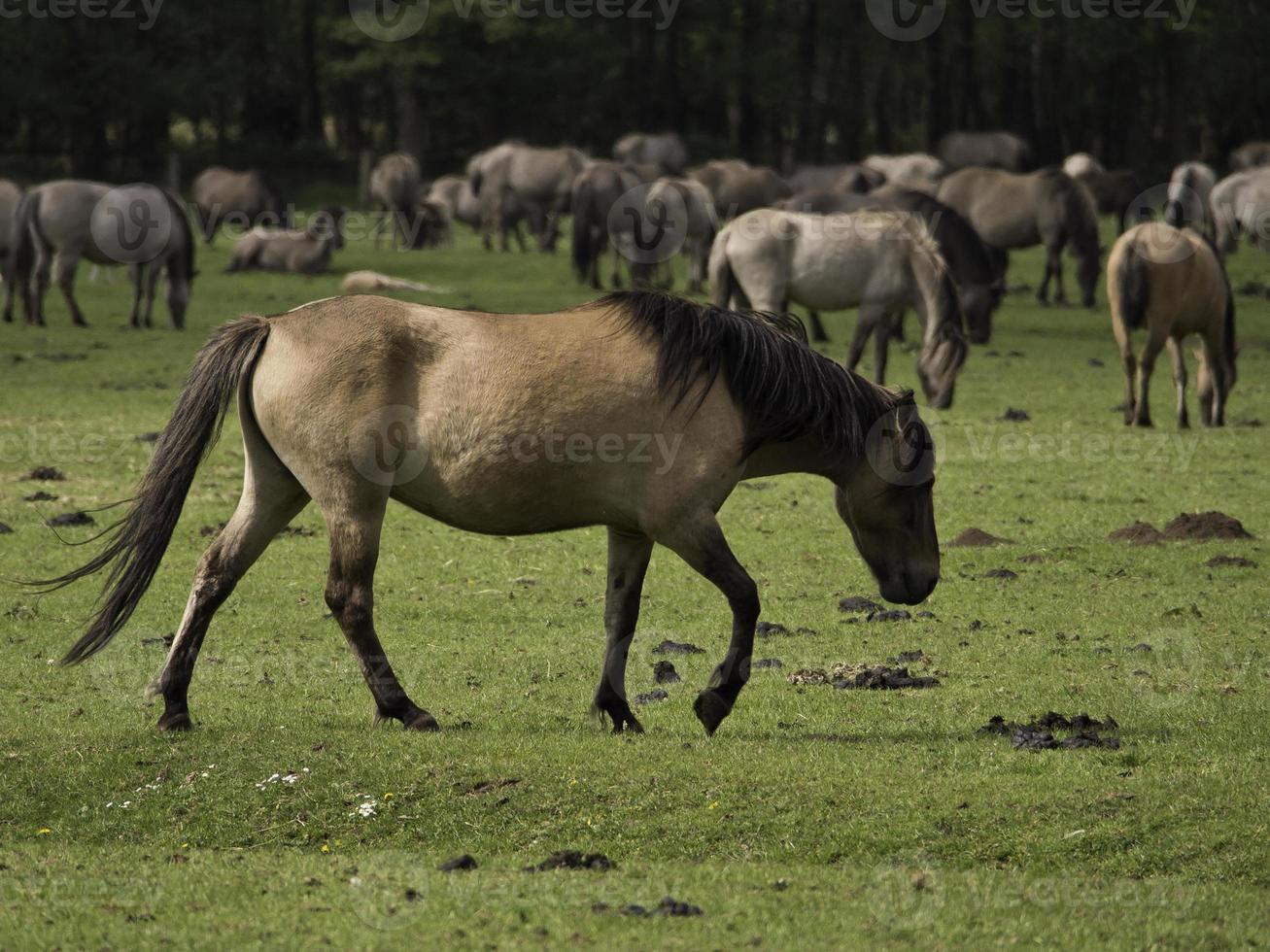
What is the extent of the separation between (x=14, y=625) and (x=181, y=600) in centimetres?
110

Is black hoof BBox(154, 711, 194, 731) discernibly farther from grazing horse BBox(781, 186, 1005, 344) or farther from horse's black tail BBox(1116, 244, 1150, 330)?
grazing horse BBox(781, 186, 1005, 344)

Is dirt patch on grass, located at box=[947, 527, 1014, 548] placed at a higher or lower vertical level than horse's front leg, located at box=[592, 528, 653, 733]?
lower

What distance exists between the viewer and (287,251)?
33.2 metres

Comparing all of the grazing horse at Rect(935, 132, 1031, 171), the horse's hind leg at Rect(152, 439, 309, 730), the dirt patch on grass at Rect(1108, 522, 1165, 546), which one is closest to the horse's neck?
the horse's hind leg at Rect(152, 439, 309, 730)

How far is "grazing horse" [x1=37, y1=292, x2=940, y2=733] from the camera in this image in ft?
23.9

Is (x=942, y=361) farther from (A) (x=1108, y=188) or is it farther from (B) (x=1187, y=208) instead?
(A) (x=1108, y=188)

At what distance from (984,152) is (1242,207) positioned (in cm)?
1390

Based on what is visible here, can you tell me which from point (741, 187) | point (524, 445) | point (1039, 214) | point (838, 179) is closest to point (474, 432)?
point (524, 445)

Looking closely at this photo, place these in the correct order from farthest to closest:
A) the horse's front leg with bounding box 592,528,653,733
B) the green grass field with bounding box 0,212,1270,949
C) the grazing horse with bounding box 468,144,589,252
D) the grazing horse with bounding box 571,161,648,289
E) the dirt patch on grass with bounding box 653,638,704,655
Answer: the grazing horse with bounding box 468,144,589,252
the grazing horse with bounding box 571,161,648,289
the dirt patch on grass with bounding box 653,638,704,655
the horse's front leg with bounding box 592,528,653,733
the green grass field with bounding box 0,212,1270,949

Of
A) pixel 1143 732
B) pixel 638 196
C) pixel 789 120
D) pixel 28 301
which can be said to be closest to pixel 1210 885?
pixel 1143 732

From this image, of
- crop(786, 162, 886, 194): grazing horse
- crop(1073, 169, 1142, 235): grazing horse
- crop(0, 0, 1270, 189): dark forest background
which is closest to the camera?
crop(786, 162, 886, 194): grazing horse

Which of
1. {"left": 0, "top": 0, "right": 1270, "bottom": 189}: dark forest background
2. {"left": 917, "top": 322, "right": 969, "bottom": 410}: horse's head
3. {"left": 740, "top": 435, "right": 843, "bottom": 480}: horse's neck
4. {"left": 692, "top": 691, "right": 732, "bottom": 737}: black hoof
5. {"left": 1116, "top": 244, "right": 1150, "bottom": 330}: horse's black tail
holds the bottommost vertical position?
{"left": 692, "top": 691, "right": 732, "bottom": 737}: black hoof

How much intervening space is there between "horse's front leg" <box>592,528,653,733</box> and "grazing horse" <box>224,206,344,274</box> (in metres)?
26.1

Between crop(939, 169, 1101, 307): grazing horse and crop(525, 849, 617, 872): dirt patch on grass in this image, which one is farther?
crop(939, 169, 1101, 307): grazing horse
